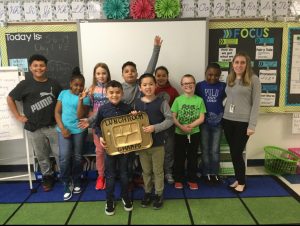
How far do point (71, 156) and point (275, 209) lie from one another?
6.47 ft

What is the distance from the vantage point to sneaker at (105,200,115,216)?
2334 millimetres

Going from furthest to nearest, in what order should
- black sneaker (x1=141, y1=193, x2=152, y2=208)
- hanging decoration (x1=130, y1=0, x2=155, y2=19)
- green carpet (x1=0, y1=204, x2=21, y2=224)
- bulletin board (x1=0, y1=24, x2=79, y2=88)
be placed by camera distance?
bulletin board (x1=0, y1=24, x2=79, y2=88) → hanging decoration (x1=130, y1=0, x2=155, y2=19) → black sneaker (x1=141, y1=193, x2=152, y2=208) → green carpet (x1=0, y1=204, x2=21, y2=224)

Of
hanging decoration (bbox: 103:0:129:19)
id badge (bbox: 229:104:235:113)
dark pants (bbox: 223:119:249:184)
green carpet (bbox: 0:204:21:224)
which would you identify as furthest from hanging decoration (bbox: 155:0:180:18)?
green carpet (bbox: 0:204:21:224)

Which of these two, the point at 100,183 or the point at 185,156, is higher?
the point at 185,156

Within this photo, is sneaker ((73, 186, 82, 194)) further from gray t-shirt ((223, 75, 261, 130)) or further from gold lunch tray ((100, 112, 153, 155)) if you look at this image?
gray t-shirt ((223, 75, 261, 130))

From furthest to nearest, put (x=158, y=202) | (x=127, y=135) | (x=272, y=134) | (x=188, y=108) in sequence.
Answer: (x=272, y=134) < (x=188, y=108) < (x=158, y=202) < (x=127, y=135)

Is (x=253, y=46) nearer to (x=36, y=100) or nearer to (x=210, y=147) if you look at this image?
(x=210, y=147)

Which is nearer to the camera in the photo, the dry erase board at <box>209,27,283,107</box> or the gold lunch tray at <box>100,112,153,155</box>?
the gold lunch tray at <box>100,112,153,155</box>

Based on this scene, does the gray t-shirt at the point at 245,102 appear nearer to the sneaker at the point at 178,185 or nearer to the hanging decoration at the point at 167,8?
the sneaker at the point at 178,185

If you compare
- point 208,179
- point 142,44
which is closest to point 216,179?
point 208,179

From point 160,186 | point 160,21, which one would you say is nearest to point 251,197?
point 160,186

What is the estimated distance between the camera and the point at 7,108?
2689 mm

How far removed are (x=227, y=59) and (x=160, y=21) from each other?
2.88 feet

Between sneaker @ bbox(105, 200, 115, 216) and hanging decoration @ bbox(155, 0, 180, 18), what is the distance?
1.98 m
